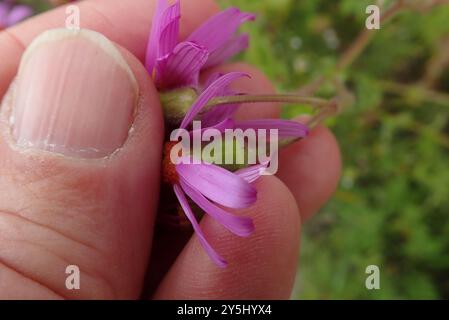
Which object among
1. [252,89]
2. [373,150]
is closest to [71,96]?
[252,89]

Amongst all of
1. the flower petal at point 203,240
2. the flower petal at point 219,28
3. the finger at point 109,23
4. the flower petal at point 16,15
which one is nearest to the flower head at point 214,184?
the flower petal at point 203,240

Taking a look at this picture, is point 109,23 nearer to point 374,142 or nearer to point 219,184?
point 219,184

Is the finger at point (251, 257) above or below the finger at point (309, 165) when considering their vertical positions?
below

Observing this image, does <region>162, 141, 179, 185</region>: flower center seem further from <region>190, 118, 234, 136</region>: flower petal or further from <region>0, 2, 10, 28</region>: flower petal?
<region>0, 2, 10, 28</region>: flower petal

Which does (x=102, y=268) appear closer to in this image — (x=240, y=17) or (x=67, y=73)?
(x=67, y=73)

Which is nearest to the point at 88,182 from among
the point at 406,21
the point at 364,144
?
the point at 364,144

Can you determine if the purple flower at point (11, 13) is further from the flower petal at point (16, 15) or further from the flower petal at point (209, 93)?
the flower petal at point (209, 93)

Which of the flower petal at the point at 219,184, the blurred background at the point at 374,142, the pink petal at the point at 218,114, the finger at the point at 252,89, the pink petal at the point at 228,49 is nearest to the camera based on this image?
the flower petal at the point at 219,184
